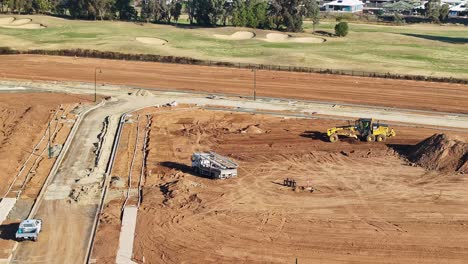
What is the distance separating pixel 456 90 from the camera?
82.2 m

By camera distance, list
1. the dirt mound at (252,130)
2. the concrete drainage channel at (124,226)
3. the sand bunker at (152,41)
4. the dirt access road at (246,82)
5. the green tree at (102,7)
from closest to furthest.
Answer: the concrete drainage channel at (124,226), the dirt mound at (252,130), the dirt access road at (246,82), the sand bunker at (152,41), the green tree at (102,7)

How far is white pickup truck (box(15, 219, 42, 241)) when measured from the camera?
112ft

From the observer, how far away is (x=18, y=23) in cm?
13438

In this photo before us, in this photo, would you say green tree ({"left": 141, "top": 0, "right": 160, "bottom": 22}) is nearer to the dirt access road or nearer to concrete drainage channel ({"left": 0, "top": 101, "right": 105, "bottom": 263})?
the dirt access road

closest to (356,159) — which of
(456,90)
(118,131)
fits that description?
(118,131)

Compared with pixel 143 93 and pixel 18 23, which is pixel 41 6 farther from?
pixel 143 93

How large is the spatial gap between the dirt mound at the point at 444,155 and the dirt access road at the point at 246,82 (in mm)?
21642

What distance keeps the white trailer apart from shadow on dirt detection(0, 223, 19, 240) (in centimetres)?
1415

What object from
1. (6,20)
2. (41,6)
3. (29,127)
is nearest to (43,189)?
(29,127)

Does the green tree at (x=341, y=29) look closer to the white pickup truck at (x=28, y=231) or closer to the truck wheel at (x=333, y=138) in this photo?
the truck wheel at (x=333, y=138)

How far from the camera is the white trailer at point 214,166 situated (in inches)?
1789

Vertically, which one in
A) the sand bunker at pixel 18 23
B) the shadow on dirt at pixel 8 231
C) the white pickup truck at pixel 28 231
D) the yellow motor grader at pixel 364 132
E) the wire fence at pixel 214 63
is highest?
the sand bunker at pixel 18 23

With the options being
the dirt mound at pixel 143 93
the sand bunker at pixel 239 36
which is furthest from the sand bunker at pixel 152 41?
the dirt mound at pixel 143 93

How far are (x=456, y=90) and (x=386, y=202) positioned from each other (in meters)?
45.2
